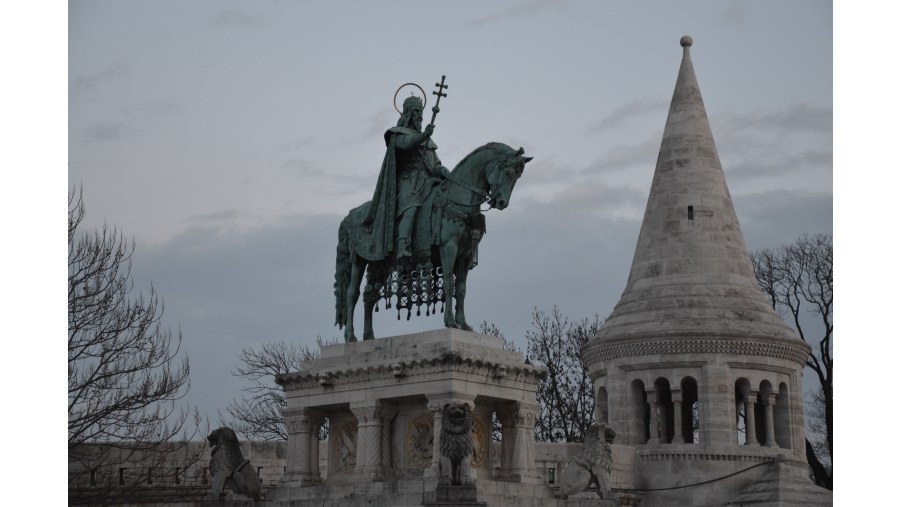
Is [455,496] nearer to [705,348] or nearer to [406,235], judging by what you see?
[406,235]

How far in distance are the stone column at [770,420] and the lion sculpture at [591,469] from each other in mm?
12408

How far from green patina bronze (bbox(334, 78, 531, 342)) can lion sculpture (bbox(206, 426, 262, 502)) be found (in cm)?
254

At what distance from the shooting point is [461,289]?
2405 centimetres

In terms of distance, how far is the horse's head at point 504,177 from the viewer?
23594 mm

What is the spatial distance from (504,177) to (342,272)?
369 cm

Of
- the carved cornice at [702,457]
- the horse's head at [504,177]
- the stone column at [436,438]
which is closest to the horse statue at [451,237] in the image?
the horse's head at [504,177]

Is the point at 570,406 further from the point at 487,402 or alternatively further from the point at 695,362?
the point at 487,402

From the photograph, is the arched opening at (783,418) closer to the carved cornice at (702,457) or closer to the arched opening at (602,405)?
the carved cornice at (702,457)

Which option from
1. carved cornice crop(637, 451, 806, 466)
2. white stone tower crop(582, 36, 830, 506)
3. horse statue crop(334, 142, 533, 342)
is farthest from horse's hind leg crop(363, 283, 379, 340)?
carved cornice crop(637, 451, 806, 466)

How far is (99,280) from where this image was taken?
2619 cm

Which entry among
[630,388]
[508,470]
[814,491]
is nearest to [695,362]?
[630,388]

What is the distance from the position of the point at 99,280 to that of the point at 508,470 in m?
7.61

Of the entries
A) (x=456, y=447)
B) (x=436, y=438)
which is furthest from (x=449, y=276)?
(x=456, y=447)

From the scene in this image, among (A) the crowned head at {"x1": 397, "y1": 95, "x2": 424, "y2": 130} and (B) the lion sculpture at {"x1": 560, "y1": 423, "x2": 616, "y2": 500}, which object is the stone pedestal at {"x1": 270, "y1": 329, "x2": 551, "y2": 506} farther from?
(A) the crowned head at {"x1": 397, "y1": 95, "x2": 424, "y2": 130}
